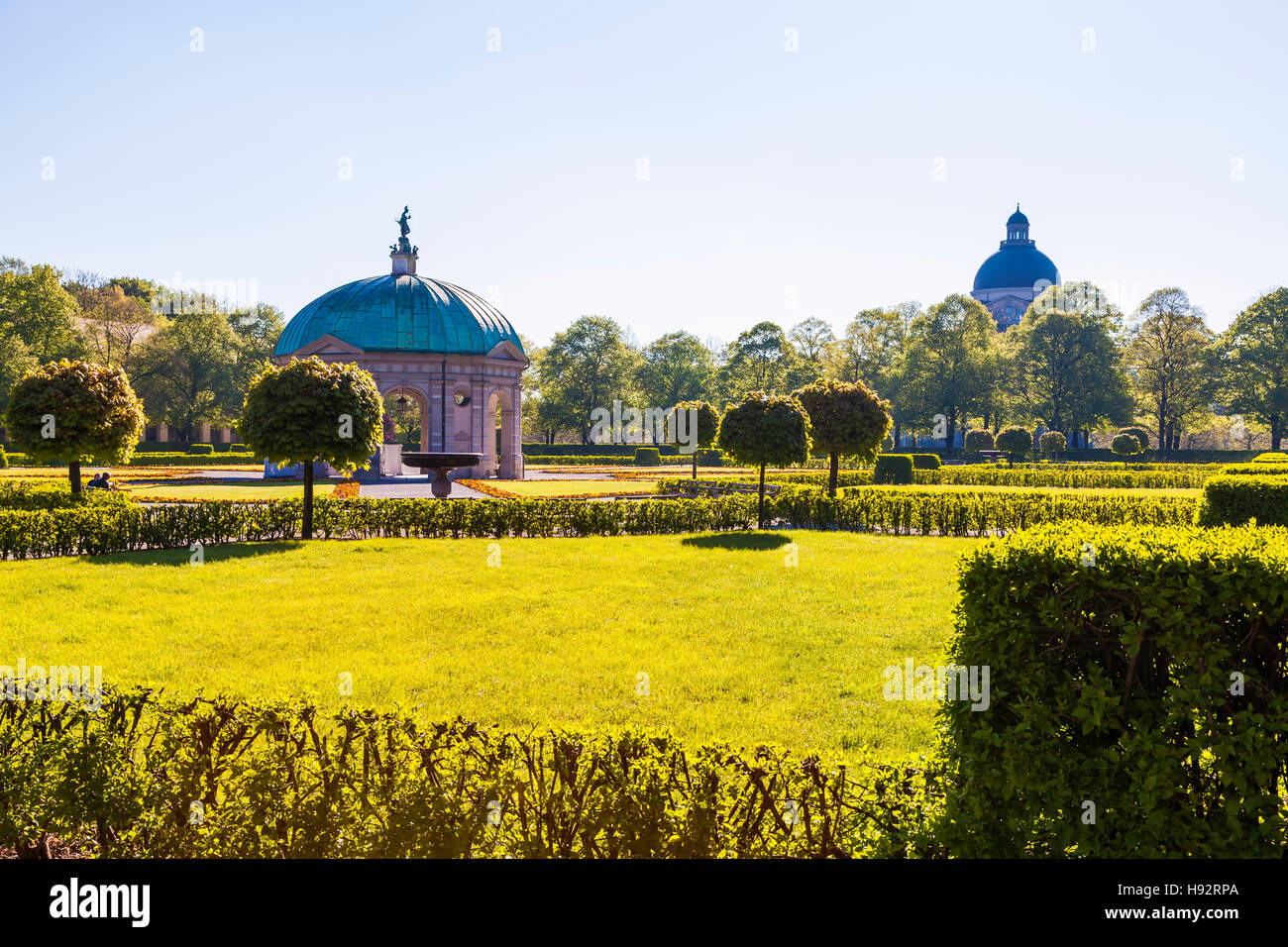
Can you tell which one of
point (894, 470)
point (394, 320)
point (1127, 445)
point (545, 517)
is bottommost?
point (545, 517)

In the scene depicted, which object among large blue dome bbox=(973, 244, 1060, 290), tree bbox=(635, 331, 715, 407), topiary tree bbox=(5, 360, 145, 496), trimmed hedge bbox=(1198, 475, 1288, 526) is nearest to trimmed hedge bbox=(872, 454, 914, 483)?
trimmed hedge bbox=(1198, 475, 1288, 526)

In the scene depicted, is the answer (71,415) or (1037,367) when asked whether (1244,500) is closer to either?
(71,415)

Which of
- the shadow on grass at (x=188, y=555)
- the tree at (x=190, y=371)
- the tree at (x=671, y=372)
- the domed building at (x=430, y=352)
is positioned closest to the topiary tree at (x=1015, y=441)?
the domed building at (x=430, y=352)

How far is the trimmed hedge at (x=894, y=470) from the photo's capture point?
37.4 meters

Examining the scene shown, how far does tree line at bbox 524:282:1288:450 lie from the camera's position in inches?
2625

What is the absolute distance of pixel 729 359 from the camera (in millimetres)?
87562

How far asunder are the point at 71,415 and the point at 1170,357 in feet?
265

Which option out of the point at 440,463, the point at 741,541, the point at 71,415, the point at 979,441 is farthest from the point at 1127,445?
the point at 71,415

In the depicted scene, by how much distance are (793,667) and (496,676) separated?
3.28 m

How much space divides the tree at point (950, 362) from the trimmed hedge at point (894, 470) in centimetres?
3681

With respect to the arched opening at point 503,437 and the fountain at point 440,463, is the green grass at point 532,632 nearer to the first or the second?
the fountain at point 440,463

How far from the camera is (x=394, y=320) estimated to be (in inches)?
1903

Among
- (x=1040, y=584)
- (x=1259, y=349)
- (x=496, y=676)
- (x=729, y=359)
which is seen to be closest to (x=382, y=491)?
(x=496, y=676)
